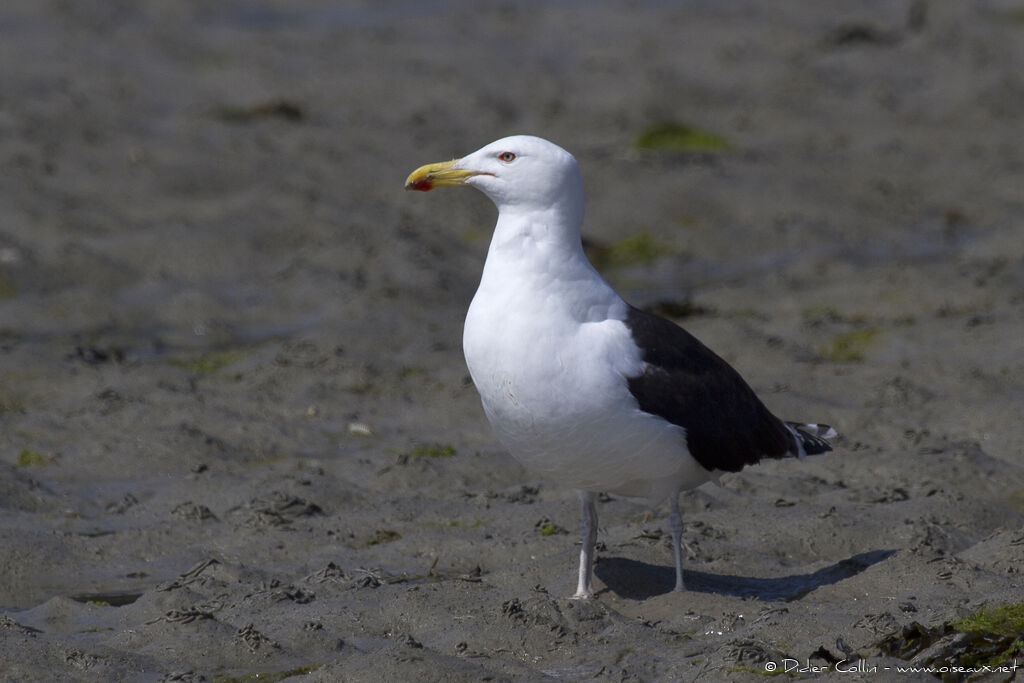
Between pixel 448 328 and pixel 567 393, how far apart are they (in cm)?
492

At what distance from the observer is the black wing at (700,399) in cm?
592

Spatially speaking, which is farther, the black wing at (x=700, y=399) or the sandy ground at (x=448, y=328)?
the black wing at (x=700, y=399)

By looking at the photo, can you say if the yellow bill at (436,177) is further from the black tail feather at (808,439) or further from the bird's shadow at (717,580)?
the black tail feather at (808,439)

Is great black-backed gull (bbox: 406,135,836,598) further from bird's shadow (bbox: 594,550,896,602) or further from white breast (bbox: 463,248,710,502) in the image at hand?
bird's shadow (bbox: 594,550,896,602)

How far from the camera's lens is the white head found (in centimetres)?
595

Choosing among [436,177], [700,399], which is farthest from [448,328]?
[700,399]

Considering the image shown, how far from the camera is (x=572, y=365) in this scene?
5676 millimetres

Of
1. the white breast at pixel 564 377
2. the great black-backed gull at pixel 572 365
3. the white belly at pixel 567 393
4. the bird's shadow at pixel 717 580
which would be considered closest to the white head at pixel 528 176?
the great black-backed gull at pixel 572 365

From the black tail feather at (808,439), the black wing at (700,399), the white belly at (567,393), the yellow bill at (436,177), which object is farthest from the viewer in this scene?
the black tail feather at (808,439)

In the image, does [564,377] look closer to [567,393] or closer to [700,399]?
[567,393]

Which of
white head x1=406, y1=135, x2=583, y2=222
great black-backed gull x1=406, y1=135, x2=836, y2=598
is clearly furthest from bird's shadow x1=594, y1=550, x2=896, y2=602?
white head x1=406, y1=135, x2=583, y2=222

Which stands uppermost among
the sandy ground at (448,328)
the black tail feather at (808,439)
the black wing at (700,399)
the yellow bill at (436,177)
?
the yellow bill at (436,177)

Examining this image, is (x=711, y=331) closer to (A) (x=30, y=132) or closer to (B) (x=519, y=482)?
(B) (x=519, y=482)

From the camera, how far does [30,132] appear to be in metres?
13.5
